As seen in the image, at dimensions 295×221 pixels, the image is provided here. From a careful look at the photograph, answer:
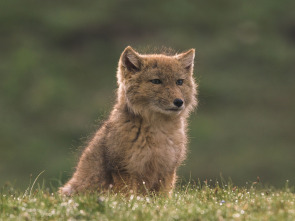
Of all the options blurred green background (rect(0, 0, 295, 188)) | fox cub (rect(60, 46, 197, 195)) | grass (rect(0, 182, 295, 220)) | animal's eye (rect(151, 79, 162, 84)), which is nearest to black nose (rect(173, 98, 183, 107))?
fox cub (rect(60, 46, 197, 195))

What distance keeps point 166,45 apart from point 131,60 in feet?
50.2

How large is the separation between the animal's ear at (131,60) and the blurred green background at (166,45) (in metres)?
9.74

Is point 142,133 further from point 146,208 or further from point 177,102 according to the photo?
point 146,208

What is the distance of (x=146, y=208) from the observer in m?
6.77

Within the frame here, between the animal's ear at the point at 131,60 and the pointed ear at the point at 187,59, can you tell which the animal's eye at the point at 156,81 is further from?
the pointed ear at the point at 187,59

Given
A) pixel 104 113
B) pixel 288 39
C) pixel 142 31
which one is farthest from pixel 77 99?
pixel 104 113

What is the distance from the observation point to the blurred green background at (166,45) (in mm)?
21000

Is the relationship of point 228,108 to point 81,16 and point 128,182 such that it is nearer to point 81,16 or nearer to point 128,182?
point 81,16

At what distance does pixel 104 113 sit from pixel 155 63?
1064 millimetres

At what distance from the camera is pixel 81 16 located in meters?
27.0

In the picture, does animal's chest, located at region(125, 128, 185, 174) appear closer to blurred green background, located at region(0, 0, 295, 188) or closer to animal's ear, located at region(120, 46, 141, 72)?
animal's ear, located at region(120, 46, 141, 72)

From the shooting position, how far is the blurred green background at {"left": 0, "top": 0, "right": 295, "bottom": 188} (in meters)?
21.0

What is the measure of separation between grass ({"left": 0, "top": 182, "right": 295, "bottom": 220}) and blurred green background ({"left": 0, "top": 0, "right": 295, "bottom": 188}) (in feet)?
38.0

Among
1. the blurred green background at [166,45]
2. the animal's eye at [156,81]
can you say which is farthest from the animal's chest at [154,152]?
the blurred green background at [166,45]
